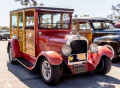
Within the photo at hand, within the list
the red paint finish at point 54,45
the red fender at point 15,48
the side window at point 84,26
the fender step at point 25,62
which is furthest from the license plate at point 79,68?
the side window at point 84,26

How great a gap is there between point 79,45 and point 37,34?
1365 millimetres

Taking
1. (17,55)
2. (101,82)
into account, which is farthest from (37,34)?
(101,82)

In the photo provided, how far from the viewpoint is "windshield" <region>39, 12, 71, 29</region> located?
529 cm

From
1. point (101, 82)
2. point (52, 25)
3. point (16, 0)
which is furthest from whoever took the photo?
point (16, 0)

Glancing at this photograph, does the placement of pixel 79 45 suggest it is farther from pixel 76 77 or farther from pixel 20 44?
pixel 20 44

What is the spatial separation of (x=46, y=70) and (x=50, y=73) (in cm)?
23

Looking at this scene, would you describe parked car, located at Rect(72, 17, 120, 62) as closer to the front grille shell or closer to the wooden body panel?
the wooden body panel

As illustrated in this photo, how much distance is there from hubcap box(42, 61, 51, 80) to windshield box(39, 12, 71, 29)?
1295mm

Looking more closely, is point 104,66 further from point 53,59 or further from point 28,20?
point 28,20

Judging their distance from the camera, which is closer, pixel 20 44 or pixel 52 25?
pixel 52 25

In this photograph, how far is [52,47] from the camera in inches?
192

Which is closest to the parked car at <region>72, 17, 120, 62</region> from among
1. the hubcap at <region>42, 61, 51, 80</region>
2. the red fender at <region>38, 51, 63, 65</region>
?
the hubcap at <region>42, 61, 51, 80</region>

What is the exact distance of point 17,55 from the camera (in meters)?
6.32

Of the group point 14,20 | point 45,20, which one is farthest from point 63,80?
Answer: point 14,20
